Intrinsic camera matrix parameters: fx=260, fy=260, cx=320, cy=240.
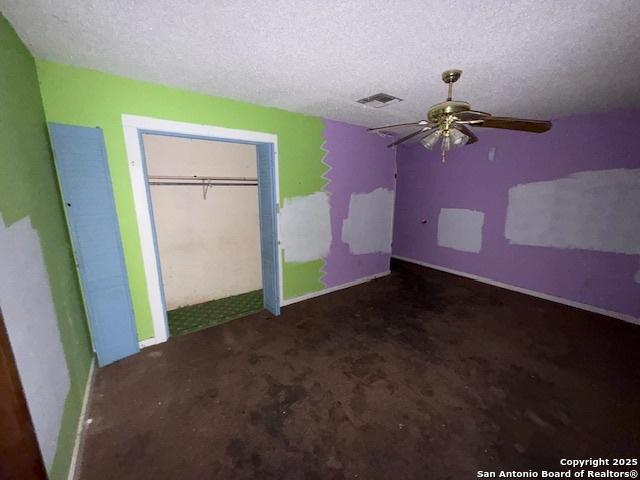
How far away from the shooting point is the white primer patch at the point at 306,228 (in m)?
3.41

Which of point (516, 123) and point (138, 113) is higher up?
point (138, 113)

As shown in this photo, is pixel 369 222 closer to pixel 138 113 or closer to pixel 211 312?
pixel 211 312

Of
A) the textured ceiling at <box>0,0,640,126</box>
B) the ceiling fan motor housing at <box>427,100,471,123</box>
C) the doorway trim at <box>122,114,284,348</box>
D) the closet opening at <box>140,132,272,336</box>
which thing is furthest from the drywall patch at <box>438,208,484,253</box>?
the doorway trim at <box>122,114,284,348</box>

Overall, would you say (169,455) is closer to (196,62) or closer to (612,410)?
(196,62)

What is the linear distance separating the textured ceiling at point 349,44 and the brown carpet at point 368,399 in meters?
2.51

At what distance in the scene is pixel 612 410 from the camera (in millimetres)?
1908

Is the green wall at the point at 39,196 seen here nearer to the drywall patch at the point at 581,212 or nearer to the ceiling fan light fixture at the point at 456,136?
the ceiling fan light fixture at the point at 456,136

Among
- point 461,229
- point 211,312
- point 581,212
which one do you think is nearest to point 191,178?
point 211,312

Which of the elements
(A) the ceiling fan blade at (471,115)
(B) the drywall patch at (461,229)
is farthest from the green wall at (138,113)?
(B) the drywall patch at (461,229)

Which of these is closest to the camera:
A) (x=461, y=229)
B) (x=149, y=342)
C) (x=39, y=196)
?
(x=39, y=196)

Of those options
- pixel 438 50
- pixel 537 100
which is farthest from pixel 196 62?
pixel 537 100

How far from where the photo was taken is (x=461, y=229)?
15.6ft

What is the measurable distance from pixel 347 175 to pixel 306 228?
3.52 ft

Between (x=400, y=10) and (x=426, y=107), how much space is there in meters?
1.82
